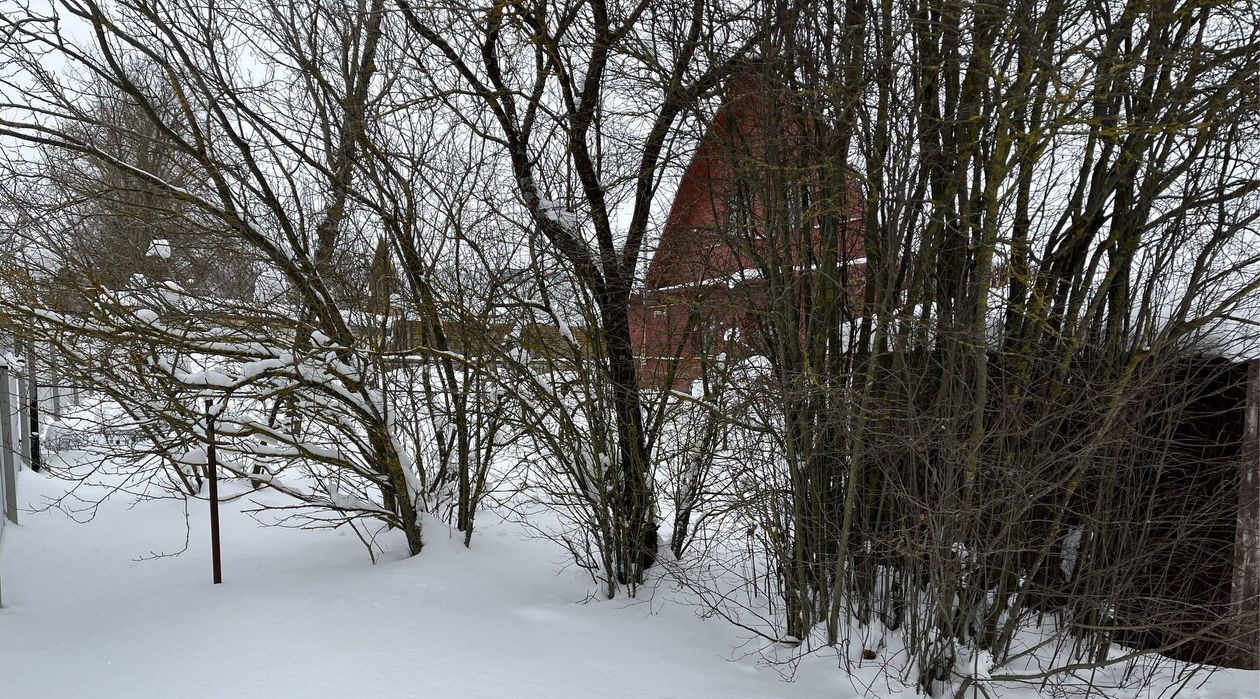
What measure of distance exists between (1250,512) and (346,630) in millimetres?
5129

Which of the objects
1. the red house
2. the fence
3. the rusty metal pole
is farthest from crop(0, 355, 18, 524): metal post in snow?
the red house

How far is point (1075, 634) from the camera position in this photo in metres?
4.96

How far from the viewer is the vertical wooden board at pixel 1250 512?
4.64 meters

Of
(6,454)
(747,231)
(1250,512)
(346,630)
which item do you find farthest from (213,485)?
(1250,512)

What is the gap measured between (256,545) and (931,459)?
6.31 meters

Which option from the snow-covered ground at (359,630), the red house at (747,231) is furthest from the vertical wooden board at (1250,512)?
the red house at (747,231)

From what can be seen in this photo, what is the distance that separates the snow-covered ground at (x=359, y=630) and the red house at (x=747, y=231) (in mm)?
1832

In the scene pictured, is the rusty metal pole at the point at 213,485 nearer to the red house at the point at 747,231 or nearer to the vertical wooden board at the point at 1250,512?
the red house at the point at 747,231

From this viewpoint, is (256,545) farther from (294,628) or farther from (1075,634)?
(1075,634)

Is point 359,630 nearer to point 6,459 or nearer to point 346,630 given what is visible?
point 346,630

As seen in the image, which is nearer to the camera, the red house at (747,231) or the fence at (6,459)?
the red house at (747,231)

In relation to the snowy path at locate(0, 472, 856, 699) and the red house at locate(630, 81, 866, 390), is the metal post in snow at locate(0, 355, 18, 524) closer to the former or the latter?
the snowy path at locate(0, 472, 856, 699)

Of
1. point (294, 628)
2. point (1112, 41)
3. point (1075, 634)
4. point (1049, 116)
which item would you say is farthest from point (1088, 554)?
point (294, 628)

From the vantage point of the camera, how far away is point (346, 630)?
5418mm
